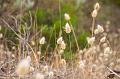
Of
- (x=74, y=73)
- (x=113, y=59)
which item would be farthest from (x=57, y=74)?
(x=113, y=59)

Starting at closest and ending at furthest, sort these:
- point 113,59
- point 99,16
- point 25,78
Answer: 1. point 25,78
2. point 113,59
3. point 99,16

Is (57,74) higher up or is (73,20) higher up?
(73,20)

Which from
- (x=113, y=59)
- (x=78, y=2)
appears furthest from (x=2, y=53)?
(x=78, y=2)

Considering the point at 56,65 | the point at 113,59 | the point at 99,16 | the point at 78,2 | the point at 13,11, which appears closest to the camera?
the point at 56,65

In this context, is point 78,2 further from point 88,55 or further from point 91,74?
point 91,74

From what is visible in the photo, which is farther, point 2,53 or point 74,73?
point 2,53

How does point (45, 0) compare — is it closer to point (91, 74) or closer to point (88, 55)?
point (88, 55)

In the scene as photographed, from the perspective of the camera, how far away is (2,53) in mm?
3855

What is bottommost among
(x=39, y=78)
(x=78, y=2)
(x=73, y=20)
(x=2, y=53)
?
(x=39, y=78)

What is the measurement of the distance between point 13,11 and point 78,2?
78.2 inches

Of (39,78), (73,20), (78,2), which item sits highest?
(78,2)

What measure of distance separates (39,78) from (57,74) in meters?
0.88

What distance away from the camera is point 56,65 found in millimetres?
3596

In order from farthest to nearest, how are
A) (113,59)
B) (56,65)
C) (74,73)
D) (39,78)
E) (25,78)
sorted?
(113,59)
(56,65)
(74,73)
(25,78)
(39,78)
